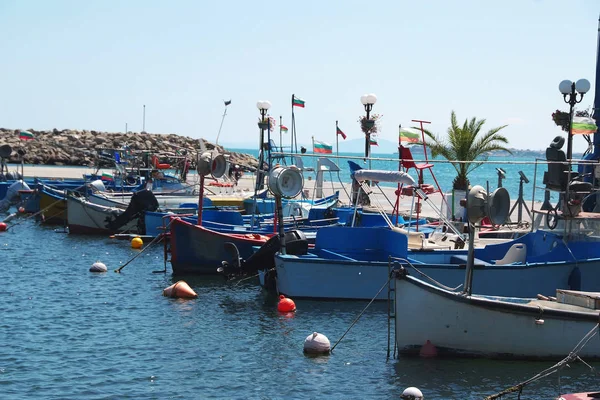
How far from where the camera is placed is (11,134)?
102 meters

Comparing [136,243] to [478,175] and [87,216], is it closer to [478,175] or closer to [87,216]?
[87,216]

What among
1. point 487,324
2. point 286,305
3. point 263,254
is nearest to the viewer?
point 487,324

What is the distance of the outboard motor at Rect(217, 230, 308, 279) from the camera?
→ 74.7ft

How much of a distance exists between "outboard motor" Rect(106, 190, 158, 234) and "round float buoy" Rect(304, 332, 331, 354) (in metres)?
19.4

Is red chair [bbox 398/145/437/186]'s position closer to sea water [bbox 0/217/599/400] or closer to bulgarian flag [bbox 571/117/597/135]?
bulgarian flag [bbox 571/117/597/135]

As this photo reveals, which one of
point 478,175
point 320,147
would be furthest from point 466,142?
point 478,175

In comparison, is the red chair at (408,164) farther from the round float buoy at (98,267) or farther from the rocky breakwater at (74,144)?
the rocky breakwater at (74,144)

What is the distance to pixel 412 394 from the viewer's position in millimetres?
14453

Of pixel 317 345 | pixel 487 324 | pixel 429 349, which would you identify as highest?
pixel 487 324

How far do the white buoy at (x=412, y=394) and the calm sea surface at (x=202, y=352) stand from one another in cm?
31

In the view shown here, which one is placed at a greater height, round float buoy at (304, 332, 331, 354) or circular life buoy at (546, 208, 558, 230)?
circular life buoy at (546, 208, 558, 230)

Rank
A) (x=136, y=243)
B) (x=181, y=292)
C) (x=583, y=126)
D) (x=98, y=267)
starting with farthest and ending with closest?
1. (x=136, y=243)
2. (x=98, y=267)
3. (x=181, y=292)
4. (x=583, y=126)

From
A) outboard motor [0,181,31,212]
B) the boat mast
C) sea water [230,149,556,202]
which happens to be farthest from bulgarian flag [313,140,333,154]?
outboard motor [0,181,31,212]

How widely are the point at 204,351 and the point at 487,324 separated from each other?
5.40 meters
